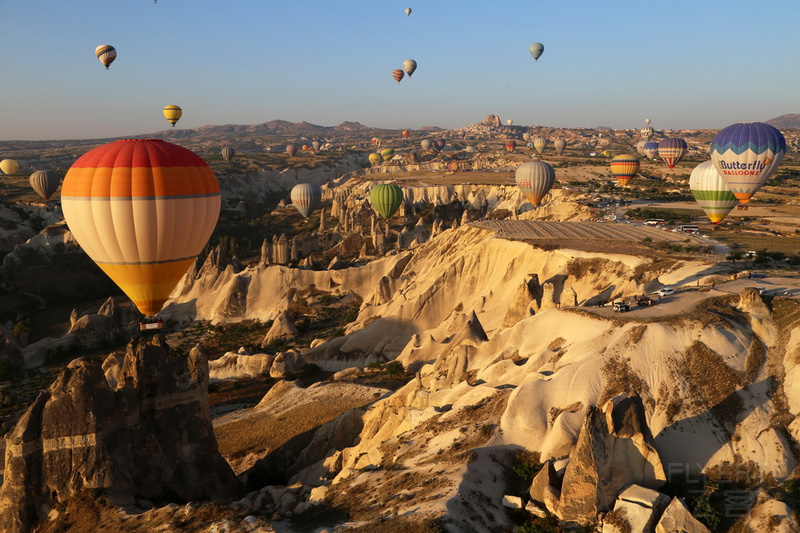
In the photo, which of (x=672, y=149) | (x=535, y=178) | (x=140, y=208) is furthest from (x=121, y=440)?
(x=672, y=149)

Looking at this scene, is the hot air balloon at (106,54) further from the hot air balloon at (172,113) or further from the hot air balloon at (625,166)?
the hot air balloon at (625,166)

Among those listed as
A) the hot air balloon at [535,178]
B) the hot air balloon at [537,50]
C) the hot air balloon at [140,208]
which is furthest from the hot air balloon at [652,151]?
the hot air balloon at [140,208]

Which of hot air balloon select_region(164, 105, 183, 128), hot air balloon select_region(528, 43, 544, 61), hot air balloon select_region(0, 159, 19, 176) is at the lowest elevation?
hot air balloon select_region(0, 159, 19, 176)

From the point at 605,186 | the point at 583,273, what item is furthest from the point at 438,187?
the point at 583,273

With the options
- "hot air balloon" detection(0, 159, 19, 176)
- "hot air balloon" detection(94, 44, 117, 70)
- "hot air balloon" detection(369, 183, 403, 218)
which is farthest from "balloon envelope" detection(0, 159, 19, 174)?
"hot air balloon" detection(369, 183, 403, 218)

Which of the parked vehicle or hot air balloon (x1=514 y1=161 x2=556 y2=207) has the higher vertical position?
hot air balloon (x1=514 y1=161 x2=556 y2=207)

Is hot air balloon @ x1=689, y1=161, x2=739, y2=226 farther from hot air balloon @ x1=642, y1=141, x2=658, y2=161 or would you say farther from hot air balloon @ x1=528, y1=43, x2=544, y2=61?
hot air balloon @ x1=642, y1=141, x2=658, y2=161
